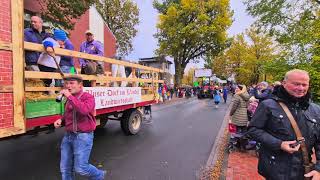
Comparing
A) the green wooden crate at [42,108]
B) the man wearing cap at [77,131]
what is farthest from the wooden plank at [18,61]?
the man wearing cap at [77,131]

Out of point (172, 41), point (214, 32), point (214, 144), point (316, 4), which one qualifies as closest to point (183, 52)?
point (172, 41)

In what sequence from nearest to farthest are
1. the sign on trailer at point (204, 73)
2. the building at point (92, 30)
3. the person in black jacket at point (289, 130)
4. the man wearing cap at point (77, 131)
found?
the person in black jacket at point (289, 130) < the man wearing cap at point (77, 131) < the building at point (92, 30) < the sign on trailer at point (204, 73)

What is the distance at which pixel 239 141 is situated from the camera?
6805 millimetres

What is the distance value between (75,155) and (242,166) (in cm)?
338

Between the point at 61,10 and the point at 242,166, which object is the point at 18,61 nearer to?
the point at 242,166

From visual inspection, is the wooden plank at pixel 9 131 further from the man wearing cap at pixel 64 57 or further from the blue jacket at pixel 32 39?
the man wearing cap at pixel 64 57

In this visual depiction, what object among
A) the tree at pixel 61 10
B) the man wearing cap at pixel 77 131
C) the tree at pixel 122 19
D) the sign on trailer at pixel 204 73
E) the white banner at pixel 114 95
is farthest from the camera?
the sign on trailer at pixel 204 73

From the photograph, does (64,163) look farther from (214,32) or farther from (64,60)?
(214,32)

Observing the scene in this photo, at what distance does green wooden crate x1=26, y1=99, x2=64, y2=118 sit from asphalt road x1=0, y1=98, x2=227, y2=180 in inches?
44.5

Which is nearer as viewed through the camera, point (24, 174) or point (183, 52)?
point (24, 174)

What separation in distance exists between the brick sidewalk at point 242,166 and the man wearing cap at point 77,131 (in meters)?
2.57

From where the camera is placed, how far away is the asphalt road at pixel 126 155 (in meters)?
5.11

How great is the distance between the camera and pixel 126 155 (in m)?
6.40

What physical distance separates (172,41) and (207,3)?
6.73m
